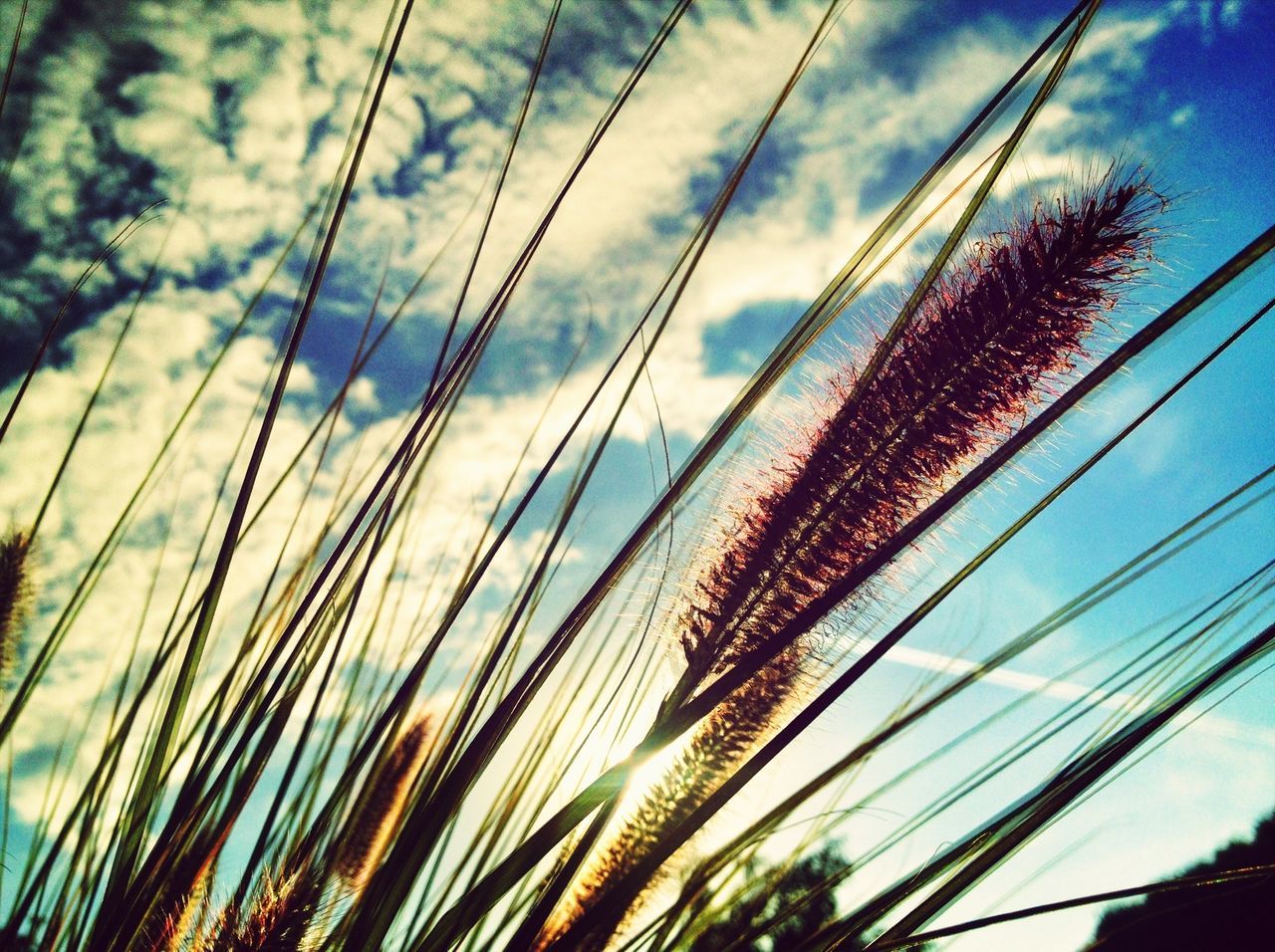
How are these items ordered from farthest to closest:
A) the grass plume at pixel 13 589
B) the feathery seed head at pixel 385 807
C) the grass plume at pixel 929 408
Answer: the feathery seed head at pixel 385 807
the grass plume at pixel 13 589
the grass plume at pixel 929 408

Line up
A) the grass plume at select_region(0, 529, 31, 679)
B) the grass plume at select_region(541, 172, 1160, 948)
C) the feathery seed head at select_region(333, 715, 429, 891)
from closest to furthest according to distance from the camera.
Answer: the grass plume at select_region(541, 172, 1160, 948) → the grass plume at select_region(0, 529, 31, 679) → the feathery seed head at select_region(333, 715, 429, 891)

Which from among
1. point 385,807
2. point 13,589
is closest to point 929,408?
point 385,807

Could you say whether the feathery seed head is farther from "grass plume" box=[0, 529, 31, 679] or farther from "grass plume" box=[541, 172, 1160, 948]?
"grass plume" box=[541, 172, 1160, 948]

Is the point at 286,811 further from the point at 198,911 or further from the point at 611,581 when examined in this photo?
the point at 611,581

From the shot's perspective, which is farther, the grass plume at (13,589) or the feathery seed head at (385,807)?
the feathery seed head at (385,807)

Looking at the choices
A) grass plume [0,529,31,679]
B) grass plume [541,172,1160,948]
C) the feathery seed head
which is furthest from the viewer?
the feathery seed head

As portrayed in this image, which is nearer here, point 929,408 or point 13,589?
point 929,408

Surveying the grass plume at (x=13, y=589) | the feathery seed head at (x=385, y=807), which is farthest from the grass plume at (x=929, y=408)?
the grass plume at (x=13, y=589)

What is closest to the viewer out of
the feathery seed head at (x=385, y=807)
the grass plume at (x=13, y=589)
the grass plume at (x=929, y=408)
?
the grass plume at (x=929, y=408)

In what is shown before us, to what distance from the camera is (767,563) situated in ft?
3.40

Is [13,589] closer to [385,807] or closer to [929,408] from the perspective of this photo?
[385,807]

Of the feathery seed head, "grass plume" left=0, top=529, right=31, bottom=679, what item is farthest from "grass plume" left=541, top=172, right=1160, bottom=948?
"grass plume" left=0, top=529, right=31, bottom=679

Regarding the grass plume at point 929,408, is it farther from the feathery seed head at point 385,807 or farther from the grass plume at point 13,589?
the grass plume at point 13,589

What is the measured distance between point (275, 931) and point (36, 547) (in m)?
1.90
